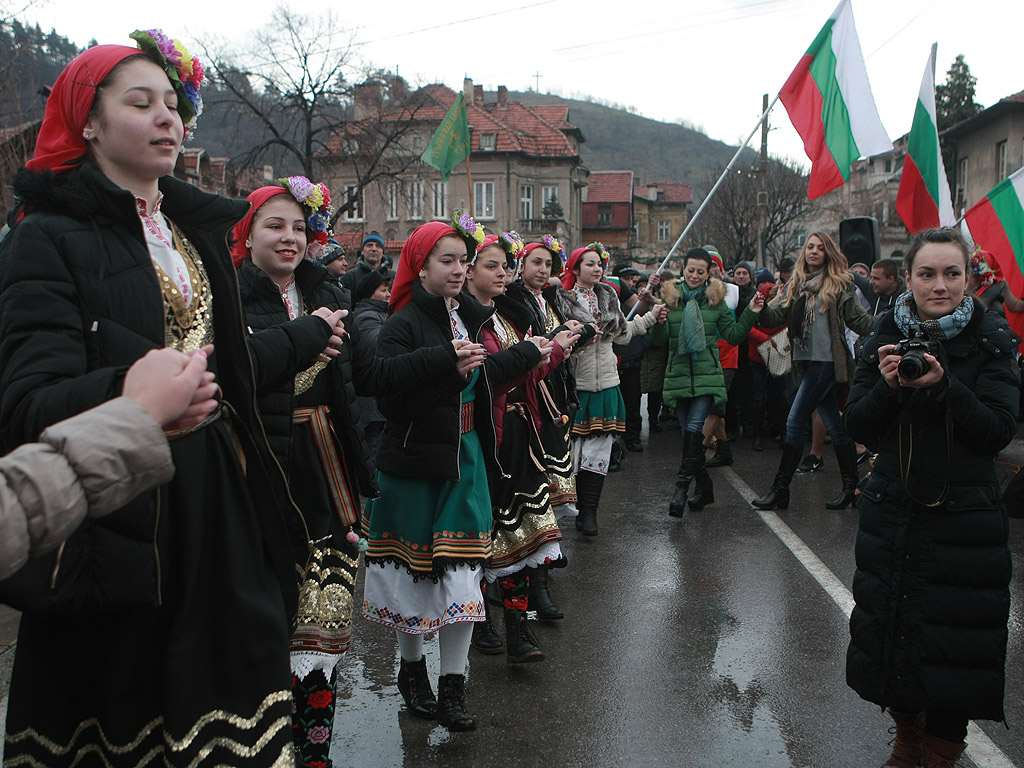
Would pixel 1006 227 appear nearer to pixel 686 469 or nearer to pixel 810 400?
pixel 810 400

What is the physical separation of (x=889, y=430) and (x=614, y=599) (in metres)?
2.51

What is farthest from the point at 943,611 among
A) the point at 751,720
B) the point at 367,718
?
the point at 367,718

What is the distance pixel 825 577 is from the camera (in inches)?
226

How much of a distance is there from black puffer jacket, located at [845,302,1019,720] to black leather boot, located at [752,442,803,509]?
14.1ft

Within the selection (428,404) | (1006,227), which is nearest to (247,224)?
(428,404)

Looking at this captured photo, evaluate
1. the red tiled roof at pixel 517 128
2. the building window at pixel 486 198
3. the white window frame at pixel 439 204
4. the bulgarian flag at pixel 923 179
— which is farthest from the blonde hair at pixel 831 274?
the building window at pixel 486 198

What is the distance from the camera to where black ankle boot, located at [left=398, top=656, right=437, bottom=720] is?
12.9 ft

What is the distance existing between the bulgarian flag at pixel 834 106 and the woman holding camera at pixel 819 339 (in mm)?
592

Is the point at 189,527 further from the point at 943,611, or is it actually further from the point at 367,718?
the point at 943,611

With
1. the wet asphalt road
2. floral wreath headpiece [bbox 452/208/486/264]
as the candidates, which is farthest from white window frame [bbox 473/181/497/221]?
floral wreath headpiece [bbox 452/208/486/264]

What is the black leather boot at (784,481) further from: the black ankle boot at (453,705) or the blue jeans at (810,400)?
the black ankle boot at (453,705)

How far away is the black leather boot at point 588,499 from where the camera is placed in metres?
6.88

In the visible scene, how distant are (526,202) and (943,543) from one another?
170 ft

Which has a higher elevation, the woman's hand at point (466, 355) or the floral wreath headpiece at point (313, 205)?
the floral wreath headpiece at point (313, 205)
